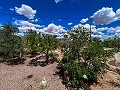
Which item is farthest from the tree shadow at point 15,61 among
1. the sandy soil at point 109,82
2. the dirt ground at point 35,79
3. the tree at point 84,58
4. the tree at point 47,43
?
the sandy soil at point 109,82

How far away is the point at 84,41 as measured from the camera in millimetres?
15477

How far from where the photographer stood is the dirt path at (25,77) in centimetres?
1409

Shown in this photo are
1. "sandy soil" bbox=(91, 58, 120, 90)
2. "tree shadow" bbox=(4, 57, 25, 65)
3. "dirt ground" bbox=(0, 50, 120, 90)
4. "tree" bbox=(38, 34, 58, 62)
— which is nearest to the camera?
"sandy soil" bbox=(91, 58, 120, 90)

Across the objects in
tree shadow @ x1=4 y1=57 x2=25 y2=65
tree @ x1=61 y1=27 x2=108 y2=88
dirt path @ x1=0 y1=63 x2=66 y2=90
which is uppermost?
tree @ x1=61 y1=27 x2=108 y2=88

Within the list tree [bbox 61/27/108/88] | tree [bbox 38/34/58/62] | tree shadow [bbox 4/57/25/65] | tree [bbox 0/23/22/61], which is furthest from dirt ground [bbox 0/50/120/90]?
tree [bbox 0/23/22/61]

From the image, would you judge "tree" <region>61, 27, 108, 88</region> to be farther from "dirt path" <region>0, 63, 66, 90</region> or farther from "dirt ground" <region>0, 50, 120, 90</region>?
"dirt path" <region>0, 63, 66, 90</region>

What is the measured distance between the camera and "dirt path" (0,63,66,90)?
1409 cm

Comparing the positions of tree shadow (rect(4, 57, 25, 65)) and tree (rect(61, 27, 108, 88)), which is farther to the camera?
tree shadow (rect(4, 57, 25, 65))

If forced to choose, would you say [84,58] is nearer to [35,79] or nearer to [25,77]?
[35,79]

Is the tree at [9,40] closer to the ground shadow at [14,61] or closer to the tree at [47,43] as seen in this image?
the ground shadow at [14,61]

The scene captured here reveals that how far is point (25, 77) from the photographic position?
645 inches

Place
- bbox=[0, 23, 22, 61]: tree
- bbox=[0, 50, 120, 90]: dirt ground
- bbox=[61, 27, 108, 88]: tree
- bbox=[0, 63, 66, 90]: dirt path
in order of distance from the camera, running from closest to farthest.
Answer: bbox=[61, 27, 108, 88]: tree, bbox=[0, 50, 120, 90]: dirt ground, bbox=[0, 63, 66, 90]: dirt path, bbox=[0, 23, 22, 61]: tree

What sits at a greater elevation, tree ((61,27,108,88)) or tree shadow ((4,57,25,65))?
tree ((61,27,108,88))

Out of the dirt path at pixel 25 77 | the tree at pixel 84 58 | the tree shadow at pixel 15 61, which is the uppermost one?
the tree at pixel 84 58
